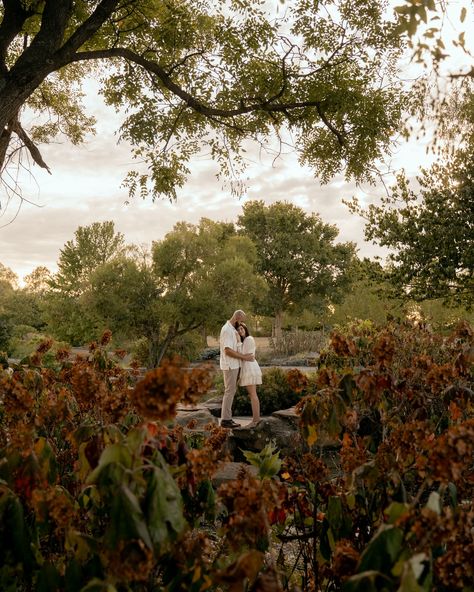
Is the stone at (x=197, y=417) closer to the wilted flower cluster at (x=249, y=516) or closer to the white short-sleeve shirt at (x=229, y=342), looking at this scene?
the white short-sleeve shirt at (x=229, y=342)

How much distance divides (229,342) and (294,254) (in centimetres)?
4468

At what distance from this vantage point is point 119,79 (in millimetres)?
11508

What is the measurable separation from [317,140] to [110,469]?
Result: 37.6ft

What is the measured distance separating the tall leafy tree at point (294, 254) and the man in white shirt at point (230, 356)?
140 ft

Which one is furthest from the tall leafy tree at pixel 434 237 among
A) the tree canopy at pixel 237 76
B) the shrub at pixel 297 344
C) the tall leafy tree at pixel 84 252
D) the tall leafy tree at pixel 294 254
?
the tall leafy tree at pixel 84 252

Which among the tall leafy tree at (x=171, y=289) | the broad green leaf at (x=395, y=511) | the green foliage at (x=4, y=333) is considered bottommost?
the broad green leaf at (x=395, y=511)

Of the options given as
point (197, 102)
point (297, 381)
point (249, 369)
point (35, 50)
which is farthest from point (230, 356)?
point (297, 381)

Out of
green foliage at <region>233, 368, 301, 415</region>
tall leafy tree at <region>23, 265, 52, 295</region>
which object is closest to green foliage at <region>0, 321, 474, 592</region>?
green foliage at <region>233, 368, 301, 415</region>

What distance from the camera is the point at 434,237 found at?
19812 mm

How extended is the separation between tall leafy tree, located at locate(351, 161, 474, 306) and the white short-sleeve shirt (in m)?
11.7

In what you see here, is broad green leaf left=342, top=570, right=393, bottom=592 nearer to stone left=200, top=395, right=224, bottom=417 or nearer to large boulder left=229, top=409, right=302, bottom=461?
large boulder left=229, top=409, right=302, bottom=461

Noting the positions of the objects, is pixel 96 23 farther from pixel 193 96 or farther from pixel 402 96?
pixel 402 96

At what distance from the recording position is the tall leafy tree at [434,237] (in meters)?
19.5

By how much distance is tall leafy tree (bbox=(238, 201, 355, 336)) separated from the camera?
52844 mm
